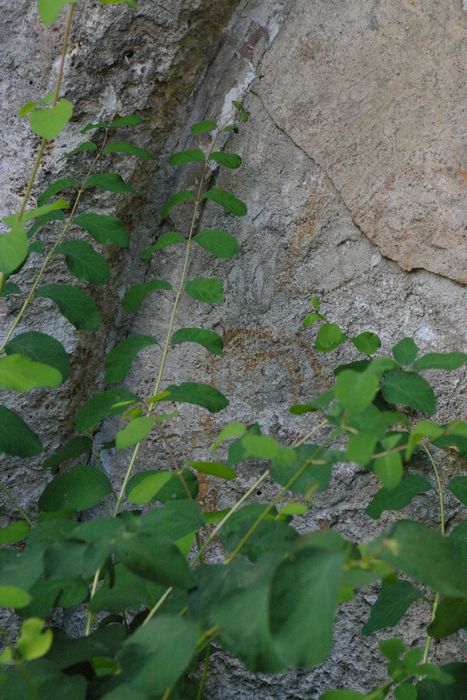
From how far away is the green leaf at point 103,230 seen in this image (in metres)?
1.51

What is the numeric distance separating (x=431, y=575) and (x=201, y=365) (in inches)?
37.1

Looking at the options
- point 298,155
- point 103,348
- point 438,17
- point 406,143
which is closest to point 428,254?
point 406,143

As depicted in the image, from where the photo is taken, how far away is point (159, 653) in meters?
0.76

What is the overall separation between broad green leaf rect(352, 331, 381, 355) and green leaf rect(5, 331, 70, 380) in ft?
1.62

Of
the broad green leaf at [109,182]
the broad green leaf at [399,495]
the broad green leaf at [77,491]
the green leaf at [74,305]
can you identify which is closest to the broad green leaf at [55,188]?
the broad green leaf at [109,182]

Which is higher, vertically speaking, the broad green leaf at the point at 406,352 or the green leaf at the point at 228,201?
the green leaf at the point at 228,201

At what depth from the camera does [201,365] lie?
1.65 meters

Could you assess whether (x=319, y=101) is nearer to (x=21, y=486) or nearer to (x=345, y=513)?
(x=345, y=513)

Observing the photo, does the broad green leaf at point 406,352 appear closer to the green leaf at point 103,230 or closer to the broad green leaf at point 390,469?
the broad green leaf at point 390,469

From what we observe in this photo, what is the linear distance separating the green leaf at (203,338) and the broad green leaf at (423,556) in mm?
693

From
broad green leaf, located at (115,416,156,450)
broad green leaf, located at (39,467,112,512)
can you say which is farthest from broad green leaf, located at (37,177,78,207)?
broad green leaf, located at (115,416,156,450)

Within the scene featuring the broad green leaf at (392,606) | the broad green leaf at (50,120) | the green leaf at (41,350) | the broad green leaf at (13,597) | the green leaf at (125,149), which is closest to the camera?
the broad green leaf at (13,597)

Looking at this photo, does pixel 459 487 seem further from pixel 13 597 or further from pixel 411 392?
pixel 13 597

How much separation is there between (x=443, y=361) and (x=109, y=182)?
75 cm
